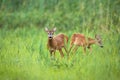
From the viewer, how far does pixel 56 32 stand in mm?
5203

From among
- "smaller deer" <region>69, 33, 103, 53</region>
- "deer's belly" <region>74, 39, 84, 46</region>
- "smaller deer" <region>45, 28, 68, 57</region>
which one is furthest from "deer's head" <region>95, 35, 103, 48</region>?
"smaller deer" <region>45, 28, 68, 57</region>

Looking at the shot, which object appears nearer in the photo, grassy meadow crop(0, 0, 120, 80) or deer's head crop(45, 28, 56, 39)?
grassy meadow crop(0, 0, 120, 80)

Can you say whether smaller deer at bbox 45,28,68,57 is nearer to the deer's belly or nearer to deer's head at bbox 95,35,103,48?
the deer's belly

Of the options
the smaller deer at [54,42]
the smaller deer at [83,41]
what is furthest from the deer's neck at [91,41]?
the smaller deer at [54,42]

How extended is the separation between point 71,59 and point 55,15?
21.5 inches

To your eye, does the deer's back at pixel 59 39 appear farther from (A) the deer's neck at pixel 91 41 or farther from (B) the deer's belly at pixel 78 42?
(A) the deer's neck at pixel 91 41

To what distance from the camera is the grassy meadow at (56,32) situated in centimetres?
497

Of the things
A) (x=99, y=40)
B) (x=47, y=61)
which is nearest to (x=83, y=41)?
(x=99, y=40)

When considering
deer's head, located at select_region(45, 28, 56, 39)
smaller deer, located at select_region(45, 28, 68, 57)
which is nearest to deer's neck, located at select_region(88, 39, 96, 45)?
smaller deer, located at select_region(45, 28, 68, 57)

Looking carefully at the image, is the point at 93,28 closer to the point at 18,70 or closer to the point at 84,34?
the point at 84,34

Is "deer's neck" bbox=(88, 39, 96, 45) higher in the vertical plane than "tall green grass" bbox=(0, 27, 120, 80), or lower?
higher

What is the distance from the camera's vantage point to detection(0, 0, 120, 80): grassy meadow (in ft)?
→ 16.3

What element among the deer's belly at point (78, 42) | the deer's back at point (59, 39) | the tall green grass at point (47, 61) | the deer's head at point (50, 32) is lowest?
the tall green grass at point (47, 61)

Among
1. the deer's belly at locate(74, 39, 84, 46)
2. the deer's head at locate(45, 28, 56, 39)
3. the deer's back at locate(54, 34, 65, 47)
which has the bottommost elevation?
the deer's belly at locate(74, 39, 84, 46)
